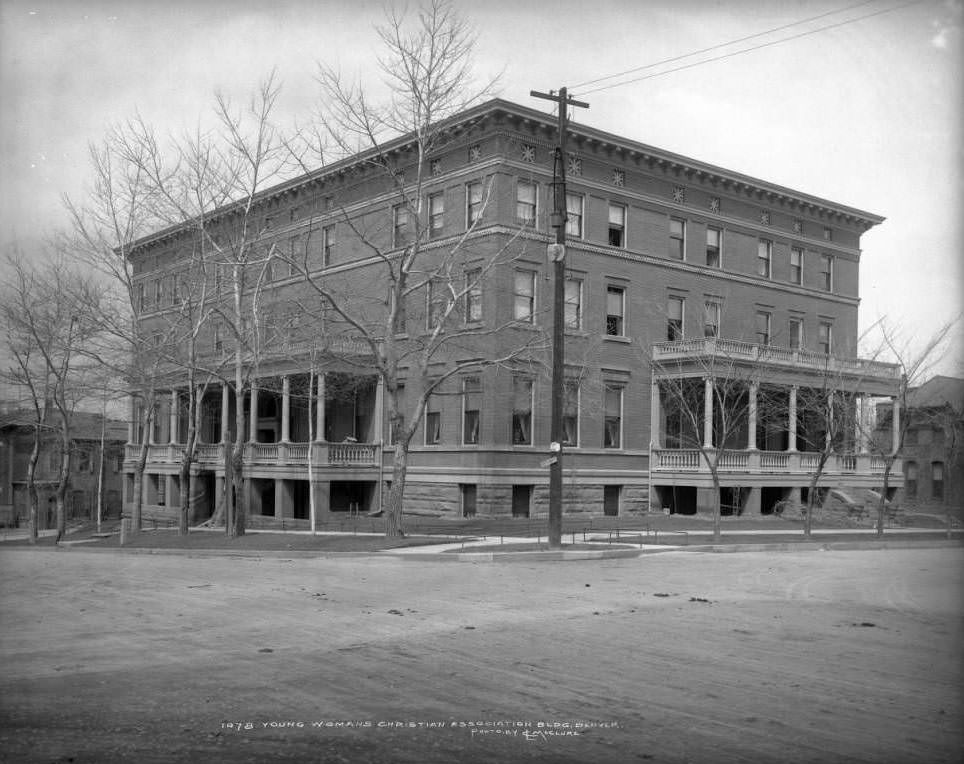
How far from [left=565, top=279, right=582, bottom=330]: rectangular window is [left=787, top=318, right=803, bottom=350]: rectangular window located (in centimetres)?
1335

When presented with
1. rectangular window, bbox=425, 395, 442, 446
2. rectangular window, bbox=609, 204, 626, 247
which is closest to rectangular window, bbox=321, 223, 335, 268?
rectangular window, bbox=425, 395, 442, 446

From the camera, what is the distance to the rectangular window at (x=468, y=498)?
1431 inches

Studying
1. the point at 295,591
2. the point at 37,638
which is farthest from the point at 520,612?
the point at 37,638

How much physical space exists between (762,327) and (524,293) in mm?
14041

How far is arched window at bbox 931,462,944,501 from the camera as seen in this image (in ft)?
217

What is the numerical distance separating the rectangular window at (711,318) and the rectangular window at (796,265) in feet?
19.8

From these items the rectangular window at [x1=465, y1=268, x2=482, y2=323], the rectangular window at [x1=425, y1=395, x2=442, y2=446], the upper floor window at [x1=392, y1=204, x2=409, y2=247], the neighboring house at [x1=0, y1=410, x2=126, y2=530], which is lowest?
the neighboring house at [x1=0, y1=410, x2=126, y2=530]

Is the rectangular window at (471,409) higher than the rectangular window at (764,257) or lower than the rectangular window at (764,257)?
lower

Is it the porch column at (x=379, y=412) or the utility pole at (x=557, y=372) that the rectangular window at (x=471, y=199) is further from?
the utility pole at (x=557, y=372)

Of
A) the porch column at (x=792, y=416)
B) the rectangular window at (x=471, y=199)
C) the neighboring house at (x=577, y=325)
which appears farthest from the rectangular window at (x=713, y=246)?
the rectangular window at (x=471, y=199)

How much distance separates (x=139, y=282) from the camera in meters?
42.8

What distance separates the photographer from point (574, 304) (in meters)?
38.1

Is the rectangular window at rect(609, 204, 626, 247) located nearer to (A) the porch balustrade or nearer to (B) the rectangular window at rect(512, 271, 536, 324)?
(B) the rectangular window at rect(512, 271, 536, 324)

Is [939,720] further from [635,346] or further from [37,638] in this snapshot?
[635,346]
